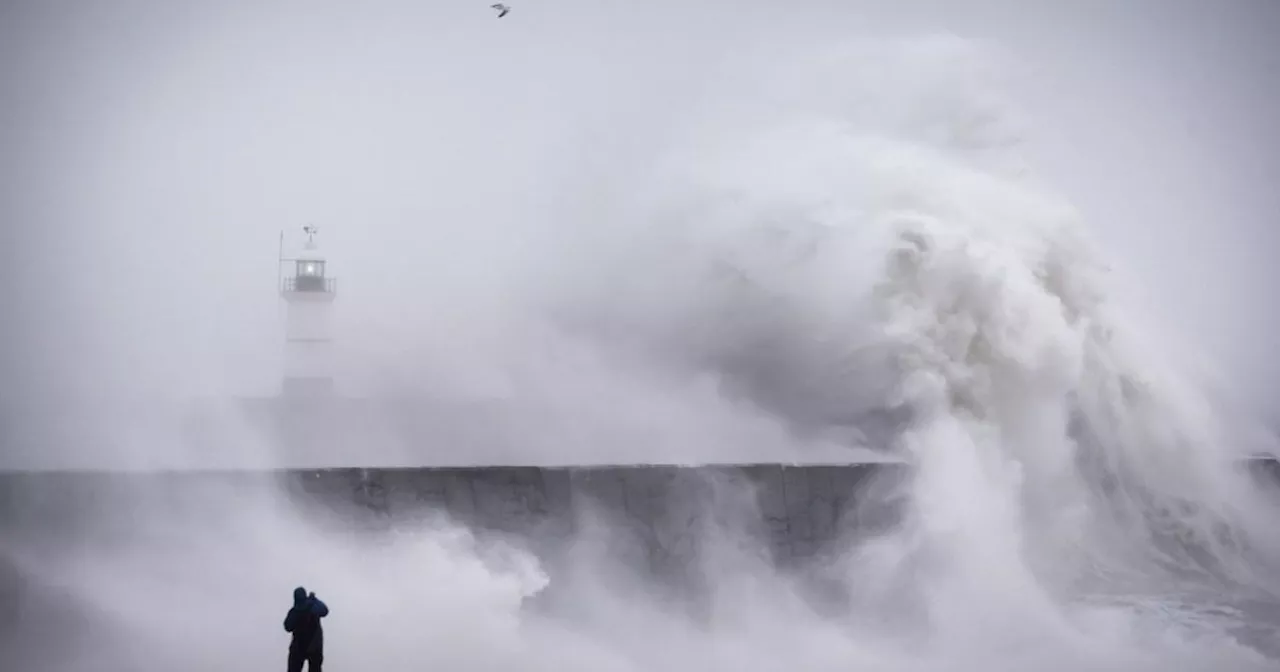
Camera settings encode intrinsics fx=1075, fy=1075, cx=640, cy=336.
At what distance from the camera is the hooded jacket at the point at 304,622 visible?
6156 mm

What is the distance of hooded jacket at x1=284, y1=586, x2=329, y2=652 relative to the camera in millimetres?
6156

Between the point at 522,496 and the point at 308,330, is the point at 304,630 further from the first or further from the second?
the point at 308,330

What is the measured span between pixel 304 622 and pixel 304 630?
1.9 inches

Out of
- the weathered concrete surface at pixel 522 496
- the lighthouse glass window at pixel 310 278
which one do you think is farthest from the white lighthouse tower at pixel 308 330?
the weathered concrete surface at pixel 522 496

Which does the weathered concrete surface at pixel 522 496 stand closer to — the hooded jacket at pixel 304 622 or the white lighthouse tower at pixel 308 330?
the hooded jacket at pixel 304 622

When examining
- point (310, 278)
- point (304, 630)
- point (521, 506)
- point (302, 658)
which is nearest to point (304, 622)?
point (304, 630)

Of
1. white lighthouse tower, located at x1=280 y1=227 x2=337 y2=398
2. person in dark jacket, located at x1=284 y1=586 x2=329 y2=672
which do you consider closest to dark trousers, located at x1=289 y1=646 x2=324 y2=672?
person in dark jacket, located at x1=284 y1=586 x2=329 y2=672

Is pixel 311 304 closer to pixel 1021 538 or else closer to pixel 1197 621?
pixel 1021 538

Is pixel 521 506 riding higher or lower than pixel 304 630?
higher

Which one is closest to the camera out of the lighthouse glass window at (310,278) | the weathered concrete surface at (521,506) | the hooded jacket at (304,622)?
the hooded jacket at (304,622)

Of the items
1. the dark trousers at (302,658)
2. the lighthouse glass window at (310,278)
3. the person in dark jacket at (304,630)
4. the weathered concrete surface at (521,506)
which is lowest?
the dark trousers at (302,658)

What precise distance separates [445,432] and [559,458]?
2331mm

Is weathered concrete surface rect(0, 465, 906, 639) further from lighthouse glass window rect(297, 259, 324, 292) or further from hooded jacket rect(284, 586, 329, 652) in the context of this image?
lighthouse glass window rect(297, 259, 324, 292)

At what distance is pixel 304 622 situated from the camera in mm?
6172
